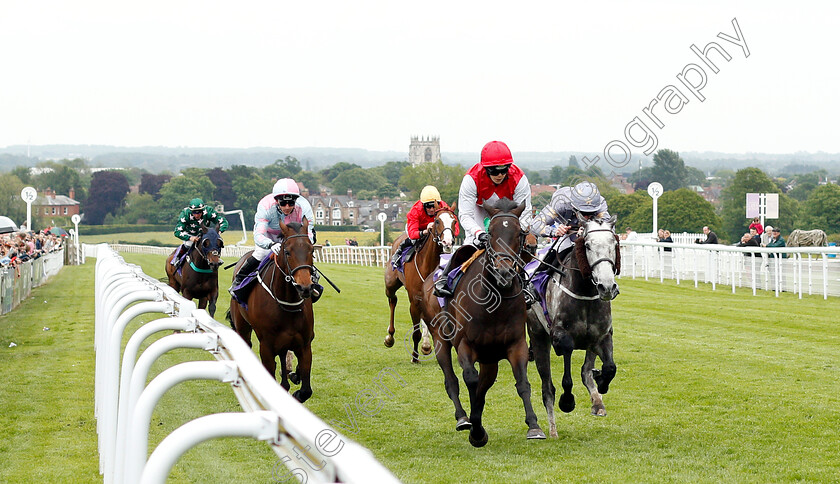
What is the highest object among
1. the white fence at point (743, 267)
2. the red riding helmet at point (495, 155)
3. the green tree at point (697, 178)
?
the green tree at point (697, 178)

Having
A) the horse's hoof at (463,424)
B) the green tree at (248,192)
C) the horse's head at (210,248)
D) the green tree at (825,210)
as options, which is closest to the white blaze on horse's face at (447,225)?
the horse's hoof at (463,424)

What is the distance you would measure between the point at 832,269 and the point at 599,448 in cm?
1275

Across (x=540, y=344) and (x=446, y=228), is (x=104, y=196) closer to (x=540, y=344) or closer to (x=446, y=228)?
(x=446, y=228)

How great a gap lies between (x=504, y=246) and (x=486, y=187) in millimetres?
998

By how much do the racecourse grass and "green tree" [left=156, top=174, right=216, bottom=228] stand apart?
82.9 metres

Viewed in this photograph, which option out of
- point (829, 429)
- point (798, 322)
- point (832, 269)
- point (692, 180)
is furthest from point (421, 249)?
point (692, 180)

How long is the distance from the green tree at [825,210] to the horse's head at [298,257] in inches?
2503

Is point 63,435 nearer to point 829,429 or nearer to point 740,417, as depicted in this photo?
point 740,417

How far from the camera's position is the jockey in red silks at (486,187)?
21.3 ft

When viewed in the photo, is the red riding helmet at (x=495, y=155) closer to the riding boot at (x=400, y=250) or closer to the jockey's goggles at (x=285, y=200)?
the jockey's goggles at (x=285, y=200)

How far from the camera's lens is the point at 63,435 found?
657cm

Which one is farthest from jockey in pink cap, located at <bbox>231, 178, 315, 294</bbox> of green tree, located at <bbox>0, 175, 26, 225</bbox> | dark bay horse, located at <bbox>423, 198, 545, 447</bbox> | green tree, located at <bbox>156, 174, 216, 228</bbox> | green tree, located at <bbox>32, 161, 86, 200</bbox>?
green tree, located at <bbox>32, 161, 86, 200</bbox>

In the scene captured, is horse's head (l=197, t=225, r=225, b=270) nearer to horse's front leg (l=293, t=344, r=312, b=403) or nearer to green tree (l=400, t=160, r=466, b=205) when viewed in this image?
horse's front leg (l=293, t=344, r=312, b=403)

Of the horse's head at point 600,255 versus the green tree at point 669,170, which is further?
the green tree at point 669,170
